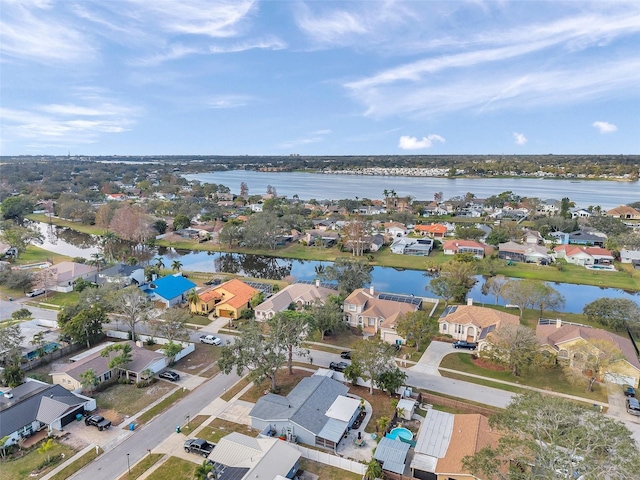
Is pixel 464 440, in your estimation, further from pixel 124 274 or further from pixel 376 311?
pixel 124 274

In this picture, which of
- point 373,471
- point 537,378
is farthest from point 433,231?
point 373,471

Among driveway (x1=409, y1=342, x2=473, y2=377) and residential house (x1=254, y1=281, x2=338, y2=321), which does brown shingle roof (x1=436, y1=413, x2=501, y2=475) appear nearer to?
driveway (x1=409, y1=342, x2=473, y2=377)

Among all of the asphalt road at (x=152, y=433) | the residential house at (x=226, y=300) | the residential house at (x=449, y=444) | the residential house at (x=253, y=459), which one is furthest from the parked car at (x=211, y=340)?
the residential house at (x=449, y=444)

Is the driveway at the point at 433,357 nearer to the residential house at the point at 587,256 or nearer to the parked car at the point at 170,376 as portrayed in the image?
the parked car at the point at 170,376

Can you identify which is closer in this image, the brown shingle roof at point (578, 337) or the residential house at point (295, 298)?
the brown shingle roof at point (578, 337)

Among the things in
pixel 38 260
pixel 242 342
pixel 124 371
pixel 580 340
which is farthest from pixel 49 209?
pixel 580 340

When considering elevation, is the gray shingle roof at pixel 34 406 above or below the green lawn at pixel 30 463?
above

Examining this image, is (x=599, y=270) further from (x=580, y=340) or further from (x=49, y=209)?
(x=49, y=209)
